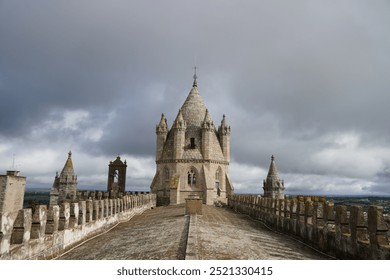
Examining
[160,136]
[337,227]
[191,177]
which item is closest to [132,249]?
[337,227]

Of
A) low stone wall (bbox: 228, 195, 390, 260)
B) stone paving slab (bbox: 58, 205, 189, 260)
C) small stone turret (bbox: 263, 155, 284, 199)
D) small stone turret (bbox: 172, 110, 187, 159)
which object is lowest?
stone paving slab (bbox: 58, 205, 189, 260)

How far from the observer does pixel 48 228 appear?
1148 cm

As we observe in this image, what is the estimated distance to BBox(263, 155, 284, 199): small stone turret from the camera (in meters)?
50.8

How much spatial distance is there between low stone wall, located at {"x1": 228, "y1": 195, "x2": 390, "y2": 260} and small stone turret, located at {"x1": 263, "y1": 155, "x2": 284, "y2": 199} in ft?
105

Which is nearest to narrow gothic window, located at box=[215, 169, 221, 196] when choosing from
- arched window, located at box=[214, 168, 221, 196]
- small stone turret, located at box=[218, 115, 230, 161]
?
arched window, located at box=[214, 168, 221, 196]

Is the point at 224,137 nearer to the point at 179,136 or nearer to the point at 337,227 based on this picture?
the point at 179,136

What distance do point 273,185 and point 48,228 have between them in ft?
142

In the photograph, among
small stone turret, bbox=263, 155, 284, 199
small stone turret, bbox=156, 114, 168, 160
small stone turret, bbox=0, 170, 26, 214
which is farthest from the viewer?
small stone turret, bbox=263, 155, 284, 199

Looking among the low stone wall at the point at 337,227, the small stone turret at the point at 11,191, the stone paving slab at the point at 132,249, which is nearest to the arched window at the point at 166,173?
the small stone turret at the point at 11,191

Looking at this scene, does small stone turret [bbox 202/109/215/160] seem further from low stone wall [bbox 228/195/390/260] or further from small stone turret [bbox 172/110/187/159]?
low stone wall [bbox 228/195/390/260]
